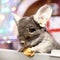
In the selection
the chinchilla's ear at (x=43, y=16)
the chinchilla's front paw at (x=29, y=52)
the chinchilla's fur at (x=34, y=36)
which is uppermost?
the chinchilla's ear at (x=43, y=16)

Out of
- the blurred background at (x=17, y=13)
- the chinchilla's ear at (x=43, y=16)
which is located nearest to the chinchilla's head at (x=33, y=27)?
the chinchilla's ear at (x=43, y=16)

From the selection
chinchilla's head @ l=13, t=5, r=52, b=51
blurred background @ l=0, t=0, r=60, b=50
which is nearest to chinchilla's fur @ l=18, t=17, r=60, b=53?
chinchilla's head @ l=13, t=5, r=52, b=51

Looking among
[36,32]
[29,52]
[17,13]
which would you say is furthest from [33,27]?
[17,13]

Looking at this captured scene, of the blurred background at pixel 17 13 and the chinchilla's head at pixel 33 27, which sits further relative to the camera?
the blurred background at pixel 17 13

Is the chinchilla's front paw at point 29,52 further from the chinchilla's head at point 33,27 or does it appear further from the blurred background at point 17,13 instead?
the blurred background at point 17,13

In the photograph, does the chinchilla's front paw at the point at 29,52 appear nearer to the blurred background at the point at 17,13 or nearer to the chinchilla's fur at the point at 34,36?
the chinchilla's fur at the point at 34,36

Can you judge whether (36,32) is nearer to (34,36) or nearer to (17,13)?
(34,36)

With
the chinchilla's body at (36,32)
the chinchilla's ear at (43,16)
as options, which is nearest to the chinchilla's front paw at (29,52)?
the chinchilla's body at (36,32)

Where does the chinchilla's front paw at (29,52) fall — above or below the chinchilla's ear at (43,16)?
below

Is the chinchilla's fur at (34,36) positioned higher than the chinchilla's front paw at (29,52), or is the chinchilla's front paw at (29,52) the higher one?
the chinchilla's fur at (34,36)
